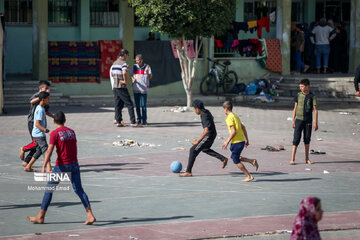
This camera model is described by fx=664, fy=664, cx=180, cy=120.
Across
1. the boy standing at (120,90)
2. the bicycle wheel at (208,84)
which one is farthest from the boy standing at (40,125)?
the bicycle wheel at (208,84)

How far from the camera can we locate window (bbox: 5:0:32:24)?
27906mm

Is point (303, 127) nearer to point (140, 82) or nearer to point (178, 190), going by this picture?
point (178, 190)

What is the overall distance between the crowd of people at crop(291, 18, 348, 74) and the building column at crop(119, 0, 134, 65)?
24.3 feet

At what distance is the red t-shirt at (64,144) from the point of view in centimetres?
895

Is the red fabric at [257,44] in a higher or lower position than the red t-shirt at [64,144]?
higher

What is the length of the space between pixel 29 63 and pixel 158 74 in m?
5.56

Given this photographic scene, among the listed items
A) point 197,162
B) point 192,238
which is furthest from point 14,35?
point 192,238

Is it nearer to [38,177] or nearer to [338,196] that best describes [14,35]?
[38,177]

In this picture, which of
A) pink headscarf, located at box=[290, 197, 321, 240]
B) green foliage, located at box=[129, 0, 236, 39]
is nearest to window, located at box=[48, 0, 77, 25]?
green foliage, located at box=[129, 0, 236, 39]

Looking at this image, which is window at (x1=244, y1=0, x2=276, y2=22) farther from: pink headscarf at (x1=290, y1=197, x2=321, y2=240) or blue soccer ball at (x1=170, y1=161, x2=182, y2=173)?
pink headscarf at (x1=290, y1=197, x2=321, y2=240)

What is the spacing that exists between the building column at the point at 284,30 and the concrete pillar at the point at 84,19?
827cm

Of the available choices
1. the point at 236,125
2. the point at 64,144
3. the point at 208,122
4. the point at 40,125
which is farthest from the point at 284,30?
the point at 64,144

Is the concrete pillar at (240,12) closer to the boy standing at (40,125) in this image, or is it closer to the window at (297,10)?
the window at (297,10)

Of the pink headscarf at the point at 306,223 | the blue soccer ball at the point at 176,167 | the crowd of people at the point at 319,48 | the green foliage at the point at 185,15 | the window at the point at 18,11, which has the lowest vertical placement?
the blue soccer ball at the point at 176,167
